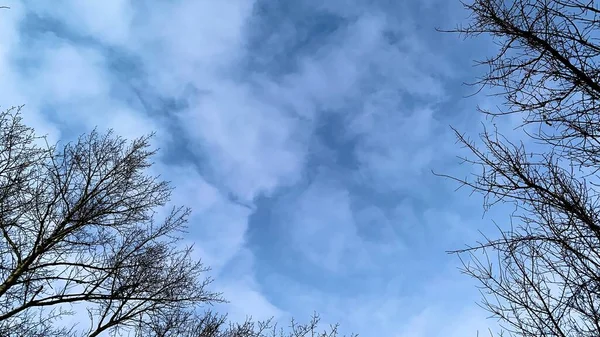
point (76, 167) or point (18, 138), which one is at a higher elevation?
point (76, 167)

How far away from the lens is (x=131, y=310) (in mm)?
7199

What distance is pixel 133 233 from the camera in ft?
24.7

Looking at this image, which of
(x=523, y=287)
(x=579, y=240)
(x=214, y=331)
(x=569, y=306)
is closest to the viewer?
(x=579, y=240)

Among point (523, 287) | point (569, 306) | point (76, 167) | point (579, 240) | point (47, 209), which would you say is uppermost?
point (76, 167)

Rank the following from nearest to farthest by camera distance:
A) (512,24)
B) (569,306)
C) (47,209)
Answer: (569,306) < (512,24) < (47,209)

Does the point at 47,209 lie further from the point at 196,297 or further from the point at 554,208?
the point at 554,208

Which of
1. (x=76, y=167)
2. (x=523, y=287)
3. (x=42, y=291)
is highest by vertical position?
(x=76, y=167)

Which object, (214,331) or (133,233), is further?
(214,331)

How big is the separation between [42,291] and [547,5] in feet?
24.7

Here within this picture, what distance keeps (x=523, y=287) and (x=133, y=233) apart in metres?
6.69

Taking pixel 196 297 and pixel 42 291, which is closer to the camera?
pixel 42 291

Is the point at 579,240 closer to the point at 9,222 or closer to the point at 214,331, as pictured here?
the point at 9,222

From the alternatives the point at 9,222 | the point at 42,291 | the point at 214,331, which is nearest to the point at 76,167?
the point at 9,222

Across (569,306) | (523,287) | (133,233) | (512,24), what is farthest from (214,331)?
(512,24)
